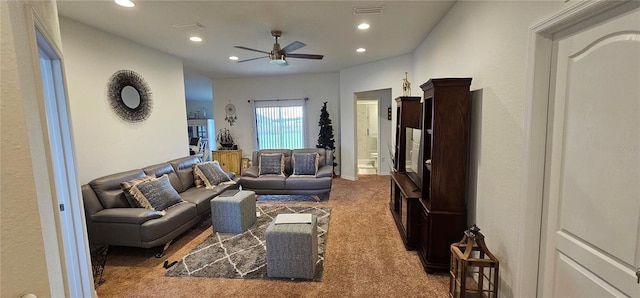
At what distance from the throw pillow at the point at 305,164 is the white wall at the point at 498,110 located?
9.58ft

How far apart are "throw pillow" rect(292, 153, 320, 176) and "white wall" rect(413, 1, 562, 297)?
2920 mm

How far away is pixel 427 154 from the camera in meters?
2.74

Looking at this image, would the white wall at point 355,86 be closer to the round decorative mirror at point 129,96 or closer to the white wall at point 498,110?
the white wall at point 498,110

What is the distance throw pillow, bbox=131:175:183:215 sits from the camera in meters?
2.96

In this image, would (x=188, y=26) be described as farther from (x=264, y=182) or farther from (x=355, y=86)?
(x=355, y=86)

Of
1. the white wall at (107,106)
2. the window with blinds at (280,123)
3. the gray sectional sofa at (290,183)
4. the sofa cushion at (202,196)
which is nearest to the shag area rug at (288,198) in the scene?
the gray sectional sofa at (290,183)

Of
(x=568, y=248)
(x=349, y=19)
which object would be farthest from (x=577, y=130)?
(x=349, y=19)

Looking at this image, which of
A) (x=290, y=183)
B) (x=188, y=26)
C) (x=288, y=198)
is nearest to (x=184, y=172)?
(x=290, y=183)

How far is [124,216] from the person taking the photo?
2.67m

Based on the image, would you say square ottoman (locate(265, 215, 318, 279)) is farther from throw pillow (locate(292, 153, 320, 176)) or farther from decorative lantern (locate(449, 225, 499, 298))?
throw pillow (locate(292, 153, 320, 176))

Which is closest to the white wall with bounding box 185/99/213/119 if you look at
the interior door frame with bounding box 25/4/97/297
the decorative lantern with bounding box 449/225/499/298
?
the interior door frame with bounding box 25/4/97/297

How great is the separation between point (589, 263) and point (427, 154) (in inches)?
60.4

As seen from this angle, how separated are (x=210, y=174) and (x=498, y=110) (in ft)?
12.5

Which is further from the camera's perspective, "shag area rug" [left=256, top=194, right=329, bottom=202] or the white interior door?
"shag area rug" [left=256, top=194, right=329, bottom=202]
